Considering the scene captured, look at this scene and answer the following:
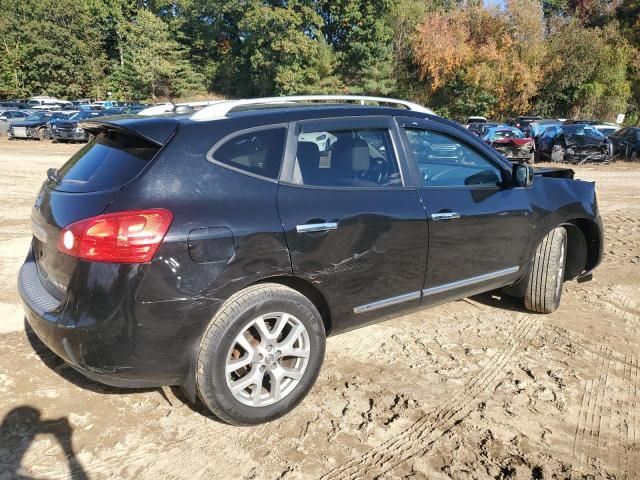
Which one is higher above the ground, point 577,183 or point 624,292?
point 577,183

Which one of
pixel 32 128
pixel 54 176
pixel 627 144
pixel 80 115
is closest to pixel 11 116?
pixel 32 128

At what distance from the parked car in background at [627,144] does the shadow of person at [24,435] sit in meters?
20.3

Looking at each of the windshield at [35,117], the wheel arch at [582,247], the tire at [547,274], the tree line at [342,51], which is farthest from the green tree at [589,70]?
the tire at [547,274]

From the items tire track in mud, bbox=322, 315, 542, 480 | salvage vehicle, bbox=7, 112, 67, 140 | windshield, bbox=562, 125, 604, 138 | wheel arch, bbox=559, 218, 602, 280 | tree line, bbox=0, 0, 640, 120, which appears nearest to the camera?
tire track in mud, bbox=322, 315, 542, 480

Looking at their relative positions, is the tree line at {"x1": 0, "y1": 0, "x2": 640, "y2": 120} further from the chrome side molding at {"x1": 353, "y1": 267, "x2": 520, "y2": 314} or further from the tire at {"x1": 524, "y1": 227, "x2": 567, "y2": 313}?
the chrome side molding at {"x1": 353, "y1": 267, "x2": 520, "y2": 314}

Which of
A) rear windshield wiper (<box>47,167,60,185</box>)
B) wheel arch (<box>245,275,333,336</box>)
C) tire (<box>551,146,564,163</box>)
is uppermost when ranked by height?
rear windshield wiper (<box>47,167,60,185</box>)

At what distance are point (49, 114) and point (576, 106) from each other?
33.6m

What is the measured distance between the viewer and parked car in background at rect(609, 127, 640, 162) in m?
18.5

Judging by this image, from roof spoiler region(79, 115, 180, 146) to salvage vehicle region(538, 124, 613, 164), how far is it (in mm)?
17534

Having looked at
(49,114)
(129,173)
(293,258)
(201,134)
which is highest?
(201,134)

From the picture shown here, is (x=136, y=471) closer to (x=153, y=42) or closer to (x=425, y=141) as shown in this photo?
(x=425, y=141)

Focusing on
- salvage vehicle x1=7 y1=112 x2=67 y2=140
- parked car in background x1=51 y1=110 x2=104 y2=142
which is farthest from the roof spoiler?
salvage vehicle x1=7 y1=112 x2=67 y2=140

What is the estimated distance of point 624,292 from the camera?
16.6 feet

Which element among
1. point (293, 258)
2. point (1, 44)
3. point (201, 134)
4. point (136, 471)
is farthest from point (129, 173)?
point (1, 44)
